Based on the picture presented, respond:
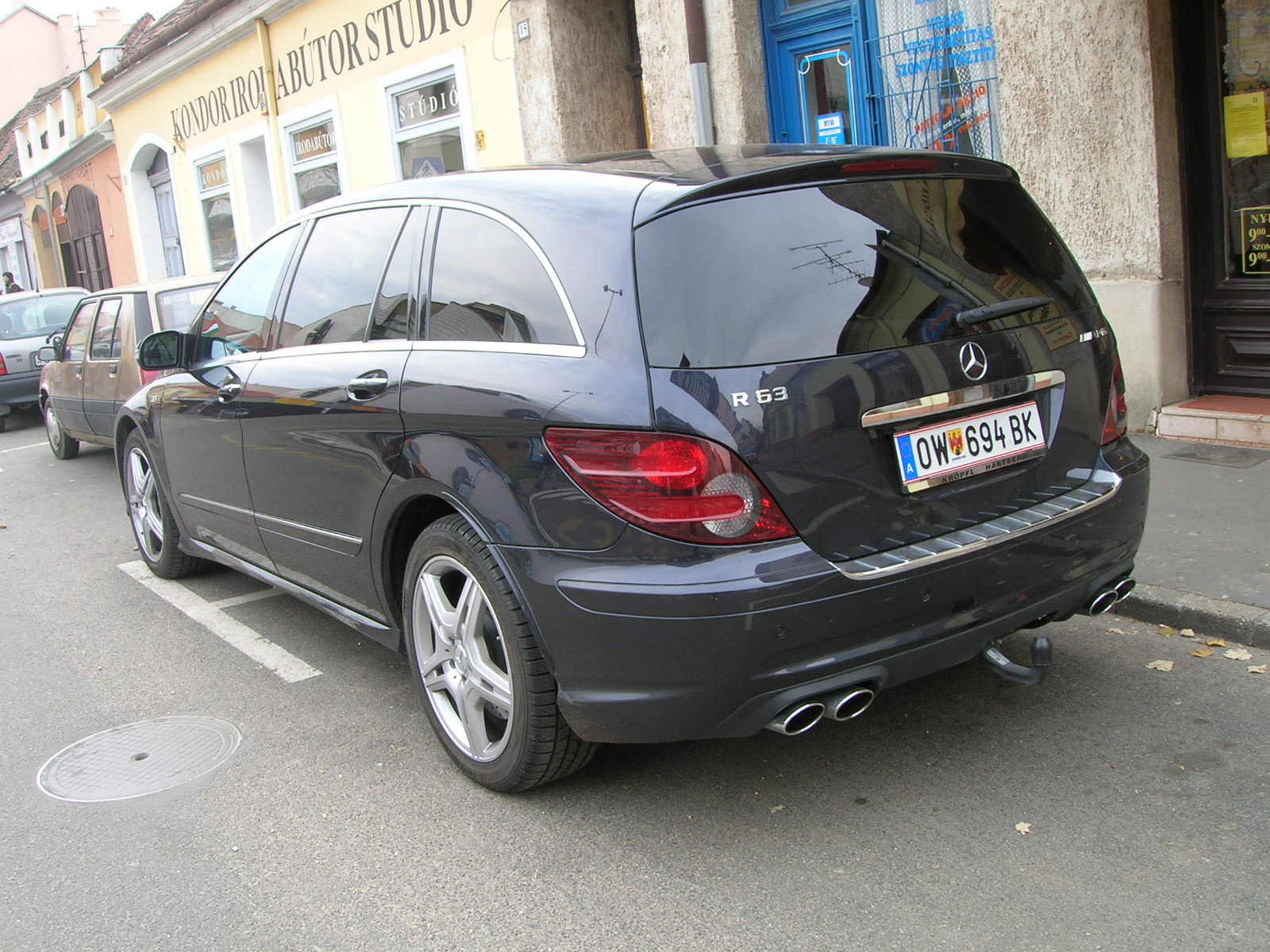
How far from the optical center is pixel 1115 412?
11.6 ft

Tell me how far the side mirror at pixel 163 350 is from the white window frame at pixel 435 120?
23.8 feet

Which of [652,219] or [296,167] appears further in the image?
[296,167]

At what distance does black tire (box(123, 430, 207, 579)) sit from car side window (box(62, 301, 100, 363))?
3977 mm

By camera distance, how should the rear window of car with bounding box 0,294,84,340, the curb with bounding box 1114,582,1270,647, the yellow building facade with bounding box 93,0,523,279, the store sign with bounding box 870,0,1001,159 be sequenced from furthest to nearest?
the rear window of car with bounding box 0,294,84,340
the yellow building facade with bounding box 93,0,523,279
the store sign with bounding box 870,0,1001,159
the curb with bounding box 1114,582,1270,647

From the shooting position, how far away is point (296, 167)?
16578mm

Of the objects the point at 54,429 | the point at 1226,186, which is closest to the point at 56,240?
the point at 54,429

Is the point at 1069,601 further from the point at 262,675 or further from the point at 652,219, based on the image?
the point at 262,675

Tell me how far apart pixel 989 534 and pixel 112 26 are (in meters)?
47.0

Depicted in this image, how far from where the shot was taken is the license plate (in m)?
2.91

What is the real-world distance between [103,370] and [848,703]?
26.5 ft

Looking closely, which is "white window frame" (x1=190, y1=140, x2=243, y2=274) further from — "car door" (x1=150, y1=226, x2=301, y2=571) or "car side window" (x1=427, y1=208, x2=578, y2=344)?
"car side window" (x1=427, y1=208, x2=578, y2=344)

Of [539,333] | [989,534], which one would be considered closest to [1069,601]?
[989,534]

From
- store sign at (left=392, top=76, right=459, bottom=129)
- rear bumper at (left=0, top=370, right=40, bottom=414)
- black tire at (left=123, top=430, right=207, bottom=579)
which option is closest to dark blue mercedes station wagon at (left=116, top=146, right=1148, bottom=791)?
black tire at (left=123, top=430, right=207, bottom=579)

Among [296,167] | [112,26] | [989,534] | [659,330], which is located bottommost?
[989,534]
